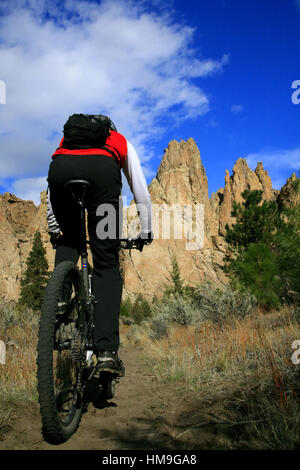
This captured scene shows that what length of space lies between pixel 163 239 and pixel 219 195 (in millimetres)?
34383

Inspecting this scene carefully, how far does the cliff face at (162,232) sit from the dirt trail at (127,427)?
157 ft

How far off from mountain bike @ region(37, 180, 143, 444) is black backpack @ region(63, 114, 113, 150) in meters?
0.26

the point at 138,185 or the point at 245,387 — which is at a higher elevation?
the point at 138,185

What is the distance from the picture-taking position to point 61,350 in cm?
169

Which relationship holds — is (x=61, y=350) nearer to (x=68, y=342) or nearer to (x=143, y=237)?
(x=68, y=342)

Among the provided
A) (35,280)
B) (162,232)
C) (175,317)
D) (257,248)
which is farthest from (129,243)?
(162,232)

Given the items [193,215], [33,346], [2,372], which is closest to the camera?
[2,372]

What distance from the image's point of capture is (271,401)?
165 centimetres

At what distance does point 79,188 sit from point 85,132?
13.2 inches

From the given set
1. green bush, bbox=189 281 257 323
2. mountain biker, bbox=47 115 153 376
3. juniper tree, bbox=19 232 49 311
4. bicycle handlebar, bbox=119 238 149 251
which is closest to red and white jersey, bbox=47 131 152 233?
mountain biker, bbox=47 115 153 376

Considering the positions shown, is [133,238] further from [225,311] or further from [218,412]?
[225,311]

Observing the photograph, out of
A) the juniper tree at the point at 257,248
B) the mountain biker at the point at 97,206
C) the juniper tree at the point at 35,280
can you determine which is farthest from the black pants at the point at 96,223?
the juniper tree at the point at 35,280

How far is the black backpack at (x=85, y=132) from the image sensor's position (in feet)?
6.06
